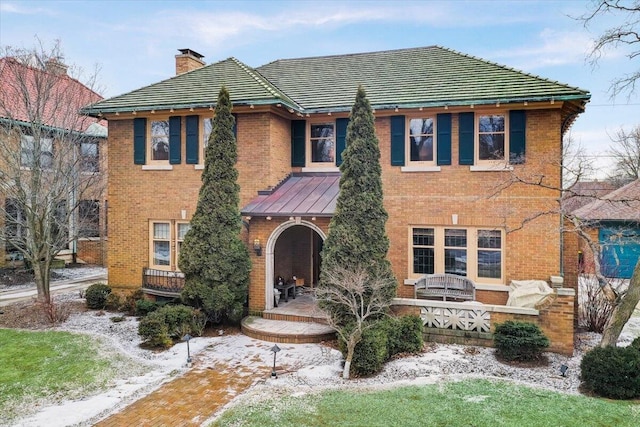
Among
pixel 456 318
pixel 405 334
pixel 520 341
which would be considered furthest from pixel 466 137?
pixel 405 334

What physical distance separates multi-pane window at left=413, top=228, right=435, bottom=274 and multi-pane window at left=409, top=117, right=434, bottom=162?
2336 mm

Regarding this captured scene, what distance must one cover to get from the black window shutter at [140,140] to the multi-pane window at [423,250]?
9.82 m

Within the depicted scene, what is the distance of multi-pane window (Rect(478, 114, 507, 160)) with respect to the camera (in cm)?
1304

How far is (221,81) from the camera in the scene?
1546 cm

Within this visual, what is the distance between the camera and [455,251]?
13.4 meters

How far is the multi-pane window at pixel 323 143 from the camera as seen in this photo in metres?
14.9

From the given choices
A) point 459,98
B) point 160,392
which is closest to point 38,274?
point 160,392

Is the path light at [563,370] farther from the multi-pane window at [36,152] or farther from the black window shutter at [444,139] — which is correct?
the multi-pane window at [36,152]

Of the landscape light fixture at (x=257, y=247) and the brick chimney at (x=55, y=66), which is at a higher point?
the brick chimney at (x=55, y=66)

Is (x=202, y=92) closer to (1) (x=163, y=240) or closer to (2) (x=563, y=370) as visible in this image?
(1) (x=163, y=240)

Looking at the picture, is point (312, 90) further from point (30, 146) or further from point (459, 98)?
point (30, 146)

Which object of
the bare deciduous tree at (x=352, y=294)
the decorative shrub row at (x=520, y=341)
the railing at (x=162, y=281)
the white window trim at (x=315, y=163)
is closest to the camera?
the decorative shrub row at (x=520, y=341)

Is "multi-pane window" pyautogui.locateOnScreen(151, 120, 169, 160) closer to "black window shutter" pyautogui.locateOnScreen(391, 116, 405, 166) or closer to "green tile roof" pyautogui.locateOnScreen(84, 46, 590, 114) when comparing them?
"green tile roof" pyautogui.locateOnScreen(84, 46, 590, 114)

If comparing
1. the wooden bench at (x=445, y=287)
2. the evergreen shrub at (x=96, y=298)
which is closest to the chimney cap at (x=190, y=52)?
the evergreen shrub at (x=96, y=298)
